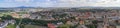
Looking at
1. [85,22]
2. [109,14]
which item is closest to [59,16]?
[85,22]

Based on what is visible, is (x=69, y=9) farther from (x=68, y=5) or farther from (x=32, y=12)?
(x=32, y=12)

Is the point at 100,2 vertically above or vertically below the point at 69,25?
above

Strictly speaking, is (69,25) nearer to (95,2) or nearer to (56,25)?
(56,25)

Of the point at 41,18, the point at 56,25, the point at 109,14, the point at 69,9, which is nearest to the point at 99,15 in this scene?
the point at 109,14

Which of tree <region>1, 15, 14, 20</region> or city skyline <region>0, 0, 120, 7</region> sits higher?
city skyline <region>0, 0, 120, 7</region>

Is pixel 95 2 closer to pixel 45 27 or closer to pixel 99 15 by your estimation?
pixel 99 15

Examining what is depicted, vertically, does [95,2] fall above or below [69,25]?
above

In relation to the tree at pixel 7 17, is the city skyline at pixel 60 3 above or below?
above
